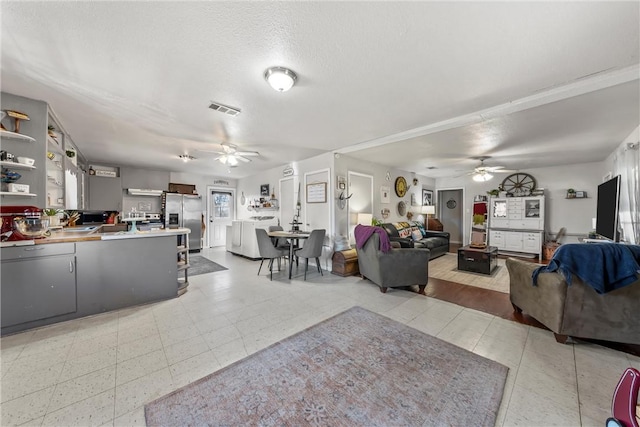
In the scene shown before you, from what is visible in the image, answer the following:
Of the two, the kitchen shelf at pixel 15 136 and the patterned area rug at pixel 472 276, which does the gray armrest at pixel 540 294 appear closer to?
the patterned area rug at pixel 472 276

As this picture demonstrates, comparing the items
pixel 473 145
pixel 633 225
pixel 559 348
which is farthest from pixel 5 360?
pixel 633 225

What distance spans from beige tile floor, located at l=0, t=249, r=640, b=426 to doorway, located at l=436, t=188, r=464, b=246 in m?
6.27

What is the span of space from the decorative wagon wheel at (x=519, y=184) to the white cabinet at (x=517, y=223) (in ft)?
1.37

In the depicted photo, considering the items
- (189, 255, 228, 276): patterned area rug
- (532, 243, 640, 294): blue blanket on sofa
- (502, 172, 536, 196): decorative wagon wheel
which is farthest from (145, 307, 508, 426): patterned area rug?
(502, 172, 536, 196): decorative wagon wheel

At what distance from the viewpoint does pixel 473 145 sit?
4.13m

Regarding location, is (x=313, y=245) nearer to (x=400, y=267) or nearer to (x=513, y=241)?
(x=400, y=267)

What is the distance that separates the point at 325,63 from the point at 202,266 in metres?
4.78

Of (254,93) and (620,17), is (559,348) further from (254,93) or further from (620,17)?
(254,93)

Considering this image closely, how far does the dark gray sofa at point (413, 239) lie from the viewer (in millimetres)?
5281

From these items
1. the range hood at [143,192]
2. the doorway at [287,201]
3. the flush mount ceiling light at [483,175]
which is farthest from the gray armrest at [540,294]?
the range hood at [143,192]

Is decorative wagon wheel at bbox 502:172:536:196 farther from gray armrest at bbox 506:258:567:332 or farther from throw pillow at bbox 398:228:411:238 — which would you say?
gray armrest at bbox 506:258:567:332

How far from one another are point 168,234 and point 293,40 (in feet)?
9.45

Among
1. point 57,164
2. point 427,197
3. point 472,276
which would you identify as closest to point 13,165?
point 57,164

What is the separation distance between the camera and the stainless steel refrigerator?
652 cm
